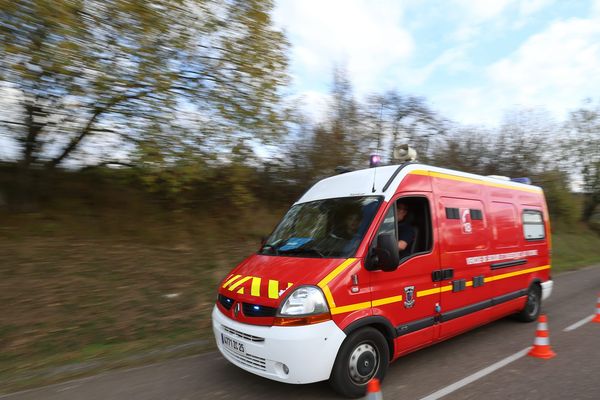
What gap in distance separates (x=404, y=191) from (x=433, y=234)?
675 millimetres

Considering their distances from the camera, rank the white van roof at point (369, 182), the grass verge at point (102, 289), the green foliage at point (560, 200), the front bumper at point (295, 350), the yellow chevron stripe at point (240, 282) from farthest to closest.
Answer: the green foliage at point (560, 200) < the grass verge at point (102, 289) < the white van roof at point (369, 182) < the yellow chevron stripe at point (240, 282) < the front bumper at point (295, 350)

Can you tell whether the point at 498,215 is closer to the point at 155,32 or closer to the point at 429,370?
the point at 429,370

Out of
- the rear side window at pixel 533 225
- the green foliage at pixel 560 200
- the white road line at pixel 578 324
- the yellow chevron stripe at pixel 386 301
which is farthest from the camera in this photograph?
the green foliage at pixel 560 200

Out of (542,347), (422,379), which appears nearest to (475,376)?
(422,379)

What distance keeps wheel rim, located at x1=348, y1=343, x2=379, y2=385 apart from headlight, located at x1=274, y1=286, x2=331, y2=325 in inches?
22.8

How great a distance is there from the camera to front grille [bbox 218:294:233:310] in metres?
4.14

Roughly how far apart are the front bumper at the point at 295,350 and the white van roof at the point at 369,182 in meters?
1.60

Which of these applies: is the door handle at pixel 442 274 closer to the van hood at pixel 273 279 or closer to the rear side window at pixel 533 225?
the van hood at pixel 273 279

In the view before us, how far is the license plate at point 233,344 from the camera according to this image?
151 inches

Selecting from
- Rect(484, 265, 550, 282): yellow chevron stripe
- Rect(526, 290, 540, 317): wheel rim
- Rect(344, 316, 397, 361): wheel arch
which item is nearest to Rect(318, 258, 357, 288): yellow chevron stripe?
Rect(344, 316, 397, 361): wheel arch

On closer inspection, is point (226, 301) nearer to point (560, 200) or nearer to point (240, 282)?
point (240, 282)

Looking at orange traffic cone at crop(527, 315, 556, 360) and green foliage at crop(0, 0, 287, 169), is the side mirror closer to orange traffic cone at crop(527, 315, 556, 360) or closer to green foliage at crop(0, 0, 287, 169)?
orange traffic cone at crop(527, 315, 556, 360)

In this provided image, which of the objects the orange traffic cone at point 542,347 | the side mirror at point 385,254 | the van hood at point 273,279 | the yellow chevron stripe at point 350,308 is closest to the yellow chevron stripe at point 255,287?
the van hood at point 273,279

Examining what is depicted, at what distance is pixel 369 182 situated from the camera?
4.64 m
